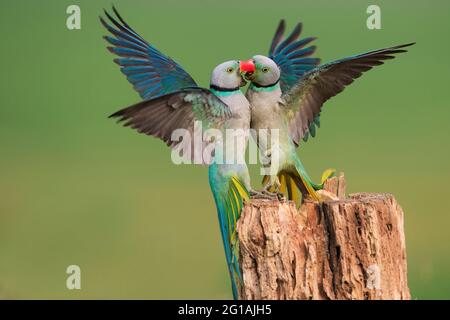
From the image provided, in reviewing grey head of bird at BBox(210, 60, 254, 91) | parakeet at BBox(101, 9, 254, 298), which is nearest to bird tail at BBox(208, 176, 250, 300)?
parakeet at BBox(101, 9, 254, 298)

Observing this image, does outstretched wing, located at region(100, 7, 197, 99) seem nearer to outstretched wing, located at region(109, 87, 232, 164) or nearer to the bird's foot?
outstretched wing, located at region(109, 87, 232, 164)

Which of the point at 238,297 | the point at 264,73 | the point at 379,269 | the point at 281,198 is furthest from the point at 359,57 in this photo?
the point at 238,297

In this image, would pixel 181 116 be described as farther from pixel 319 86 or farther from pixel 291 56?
pixel 291 56

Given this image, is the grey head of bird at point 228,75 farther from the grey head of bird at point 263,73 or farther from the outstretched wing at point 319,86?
the outstretched wing at point 319,86

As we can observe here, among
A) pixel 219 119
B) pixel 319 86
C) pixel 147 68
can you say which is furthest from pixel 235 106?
pixel 147 68

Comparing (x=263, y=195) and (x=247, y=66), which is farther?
(x=247, y=66)

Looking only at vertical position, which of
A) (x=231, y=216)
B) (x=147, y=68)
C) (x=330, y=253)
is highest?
(x=147, y=68)

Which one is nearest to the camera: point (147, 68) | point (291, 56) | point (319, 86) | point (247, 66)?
point (247, 66)

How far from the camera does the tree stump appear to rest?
14.5ft

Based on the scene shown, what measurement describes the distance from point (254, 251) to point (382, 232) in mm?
793

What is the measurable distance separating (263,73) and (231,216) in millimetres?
990

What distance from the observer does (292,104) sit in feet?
16.6

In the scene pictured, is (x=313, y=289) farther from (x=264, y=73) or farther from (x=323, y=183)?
(x=264, y=73)

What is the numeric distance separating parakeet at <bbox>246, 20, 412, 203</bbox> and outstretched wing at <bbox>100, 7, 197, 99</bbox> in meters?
0.71
